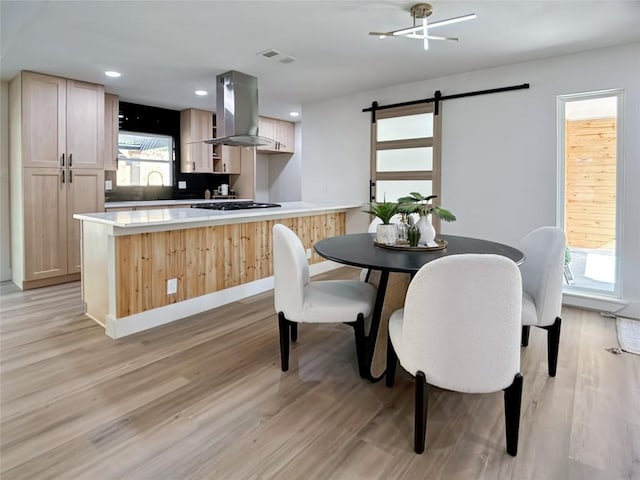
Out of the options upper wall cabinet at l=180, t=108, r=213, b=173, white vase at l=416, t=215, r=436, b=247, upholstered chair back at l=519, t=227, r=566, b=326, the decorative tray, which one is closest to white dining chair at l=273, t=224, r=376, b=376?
the decorative tray

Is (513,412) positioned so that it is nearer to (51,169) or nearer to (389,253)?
(389,253)

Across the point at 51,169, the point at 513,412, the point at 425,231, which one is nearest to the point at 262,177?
the point at 51,169

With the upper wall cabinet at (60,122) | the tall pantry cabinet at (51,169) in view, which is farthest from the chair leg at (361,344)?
the upper wall cabinet at (60,122)

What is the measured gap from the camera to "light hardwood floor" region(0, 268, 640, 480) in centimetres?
151

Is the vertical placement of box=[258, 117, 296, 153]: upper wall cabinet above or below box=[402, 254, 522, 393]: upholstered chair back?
above

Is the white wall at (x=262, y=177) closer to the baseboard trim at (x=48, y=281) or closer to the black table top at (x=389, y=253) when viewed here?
the baseboard trim at (x=48, y=281)

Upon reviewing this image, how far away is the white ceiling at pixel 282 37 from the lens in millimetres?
2676

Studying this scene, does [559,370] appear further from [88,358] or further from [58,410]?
[88,358]

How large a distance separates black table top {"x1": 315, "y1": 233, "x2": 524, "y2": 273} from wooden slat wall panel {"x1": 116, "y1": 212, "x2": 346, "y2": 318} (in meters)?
1.35

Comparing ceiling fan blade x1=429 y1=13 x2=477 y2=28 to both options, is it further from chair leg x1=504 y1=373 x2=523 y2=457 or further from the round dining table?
chair leg x1=504 y1=373 x2=523 y2=457

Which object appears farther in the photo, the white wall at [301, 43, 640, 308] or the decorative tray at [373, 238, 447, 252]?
the white wall at [301, 43, 640, 308]

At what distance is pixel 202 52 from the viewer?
3.53 m

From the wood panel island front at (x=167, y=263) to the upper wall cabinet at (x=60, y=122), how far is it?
147 centimetres

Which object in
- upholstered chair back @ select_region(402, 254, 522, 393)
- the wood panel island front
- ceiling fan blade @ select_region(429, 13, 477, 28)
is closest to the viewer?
upholstered chair back @ select_region(402, 254, 522, 393)
